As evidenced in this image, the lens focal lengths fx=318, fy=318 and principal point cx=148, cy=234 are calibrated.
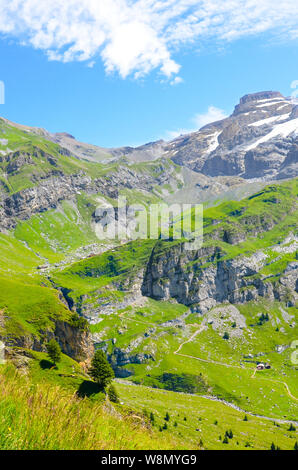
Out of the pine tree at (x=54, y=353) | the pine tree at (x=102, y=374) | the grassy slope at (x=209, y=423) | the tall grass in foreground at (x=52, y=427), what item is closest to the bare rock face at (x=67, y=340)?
the grassy slope at (x=209, y=423)

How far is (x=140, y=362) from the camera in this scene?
176 meters

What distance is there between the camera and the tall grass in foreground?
5477 millimetres

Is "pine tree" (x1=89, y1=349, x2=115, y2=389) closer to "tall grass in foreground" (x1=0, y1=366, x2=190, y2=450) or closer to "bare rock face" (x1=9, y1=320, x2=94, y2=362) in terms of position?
"bare rock face" (x1=9, y1=320, x2=94, y2=362)

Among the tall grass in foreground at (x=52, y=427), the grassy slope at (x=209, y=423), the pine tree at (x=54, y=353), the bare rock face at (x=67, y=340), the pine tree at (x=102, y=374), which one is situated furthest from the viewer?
the bare rock face at (x=67, y=340)

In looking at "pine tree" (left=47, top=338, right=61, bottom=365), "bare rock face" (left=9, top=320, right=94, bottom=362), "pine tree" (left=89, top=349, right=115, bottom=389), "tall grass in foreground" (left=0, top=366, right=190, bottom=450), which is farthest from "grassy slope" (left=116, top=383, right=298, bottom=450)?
"tall grass in foreground" (left=0, top=366, right=190, bottom=450)

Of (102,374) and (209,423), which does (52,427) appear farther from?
(209,423)

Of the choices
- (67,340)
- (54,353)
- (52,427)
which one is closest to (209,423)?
(67,340)

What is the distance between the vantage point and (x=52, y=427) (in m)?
5.79

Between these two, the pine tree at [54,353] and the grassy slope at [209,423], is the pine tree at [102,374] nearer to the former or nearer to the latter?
the pine tree at [54,353]

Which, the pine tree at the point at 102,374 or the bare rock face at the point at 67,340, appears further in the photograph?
the bare rock face at the point at 67,340

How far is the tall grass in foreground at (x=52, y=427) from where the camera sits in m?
5.48

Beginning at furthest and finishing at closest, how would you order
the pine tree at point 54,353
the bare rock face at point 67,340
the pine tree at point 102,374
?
the bare rock face at point 67,340
the pine tree at point 54,353
the pine tree at point 102,374
